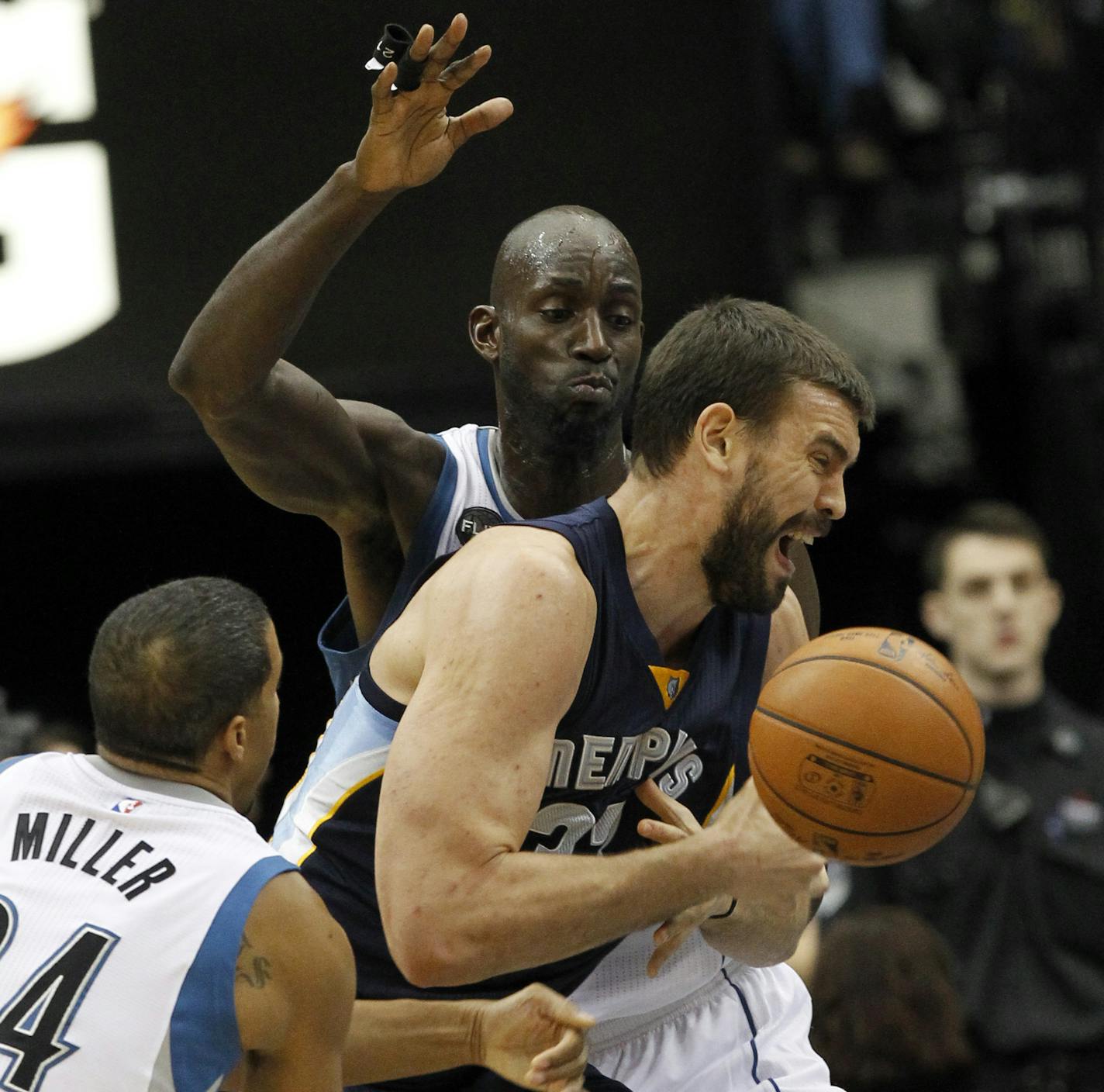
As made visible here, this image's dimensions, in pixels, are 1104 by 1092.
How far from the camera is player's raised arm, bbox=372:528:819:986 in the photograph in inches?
130

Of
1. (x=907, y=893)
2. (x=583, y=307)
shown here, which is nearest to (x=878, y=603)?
(x=907, y=893)

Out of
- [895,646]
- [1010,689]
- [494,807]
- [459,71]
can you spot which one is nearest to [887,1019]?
[1010,689]

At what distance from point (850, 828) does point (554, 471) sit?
1.19m

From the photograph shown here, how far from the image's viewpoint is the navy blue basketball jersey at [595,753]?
3.68 m

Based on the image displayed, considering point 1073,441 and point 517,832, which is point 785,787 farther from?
point 1073,441

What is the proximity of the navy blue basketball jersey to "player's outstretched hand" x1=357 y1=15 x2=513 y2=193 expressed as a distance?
759 millimetres

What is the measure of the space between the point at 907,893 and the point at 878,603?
2.86 meters

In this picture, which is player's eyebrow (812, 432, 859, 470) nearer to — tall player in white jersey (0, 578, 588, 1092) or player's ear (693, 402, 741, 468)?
player's ear (693, 402, 741, 468)

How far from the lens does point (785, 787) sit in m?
3.55

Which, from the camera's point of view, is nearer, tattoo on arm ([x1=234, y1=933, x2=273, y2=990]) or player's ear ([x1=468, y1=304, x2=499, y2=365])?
tattoo on arm ([x1=234, y1=933, x2=273, y2=990])

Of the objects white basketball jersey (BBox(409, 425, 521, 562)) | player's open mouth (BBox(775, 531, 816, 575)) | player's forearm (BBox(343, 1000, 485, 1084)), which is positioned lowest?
player's forearm (BBox(343, 1000, 485, 1084))

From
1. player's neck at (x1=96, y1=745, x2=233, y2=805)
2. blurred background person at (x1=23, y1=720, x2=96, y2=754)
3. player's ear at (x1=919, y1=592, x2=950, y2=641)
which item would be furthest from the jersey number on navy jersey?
player's ear at (x1=919, y1=592, x2=950, y2=641)

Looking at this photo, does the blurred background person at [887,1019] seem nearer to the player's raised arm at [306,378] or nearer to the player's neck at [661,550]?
the player's raised arm at [306,378]

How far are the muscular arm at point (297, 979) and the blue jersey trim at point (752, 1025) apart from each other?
3.27 ft
